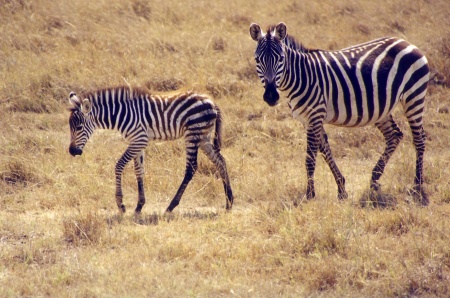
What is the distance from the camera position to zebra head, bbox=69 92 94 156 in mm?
8922

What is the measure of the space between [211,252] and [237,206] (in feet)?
6.51

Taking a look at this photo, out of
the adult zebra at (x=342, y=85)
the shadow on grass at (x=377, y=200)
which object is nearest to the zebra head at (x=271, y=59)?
the adult zebra at (x=342, y=85)

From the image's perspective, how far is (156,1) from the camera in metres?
17.2

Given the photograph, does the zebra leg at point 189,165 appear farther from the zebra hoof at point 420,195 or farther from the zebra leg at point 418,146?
the zebra leg at point 418,146

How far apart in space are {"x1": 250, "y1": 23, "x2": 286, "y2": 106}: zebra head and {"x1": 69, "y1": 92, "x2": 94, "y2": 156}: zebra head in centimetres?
229

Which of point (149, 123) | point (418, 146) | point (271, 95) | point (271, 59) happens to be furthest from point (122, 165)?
point (418, 146)

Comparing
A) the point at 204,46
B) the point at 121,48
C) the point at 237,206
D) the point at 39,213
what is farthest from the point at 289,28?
the point at 39,213

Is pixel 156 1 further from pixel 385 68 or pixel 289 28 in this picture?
pixel 385 68

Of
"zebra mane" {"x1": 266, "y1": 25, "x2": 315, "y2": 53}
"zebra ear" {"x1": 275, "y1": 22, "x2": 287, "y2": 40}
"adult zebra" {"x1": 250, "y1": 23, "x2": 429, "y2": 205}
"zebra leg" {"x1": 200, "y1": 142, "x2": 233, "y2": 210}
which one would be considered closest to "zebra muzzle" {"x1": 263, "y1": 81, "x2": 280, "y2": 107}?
"adult zebra" {"x1": 250, "y1": 23, "x2": 429, "y2": 205}

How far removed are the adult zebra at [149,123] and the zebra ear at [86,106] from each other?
0.01 metres

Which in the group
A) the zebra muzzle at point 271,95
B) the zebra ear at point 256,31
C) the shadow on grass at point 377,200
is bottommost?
the shadow on grass at point 377,200

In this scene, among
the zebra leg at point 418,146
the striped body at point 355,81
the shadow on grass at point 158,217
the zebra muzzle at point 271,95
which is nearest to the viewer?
the shadow on grass at point 158,217

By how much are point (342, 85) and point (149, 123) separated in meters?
2.70

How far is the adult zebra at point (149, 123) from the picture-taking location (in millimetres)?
9031
